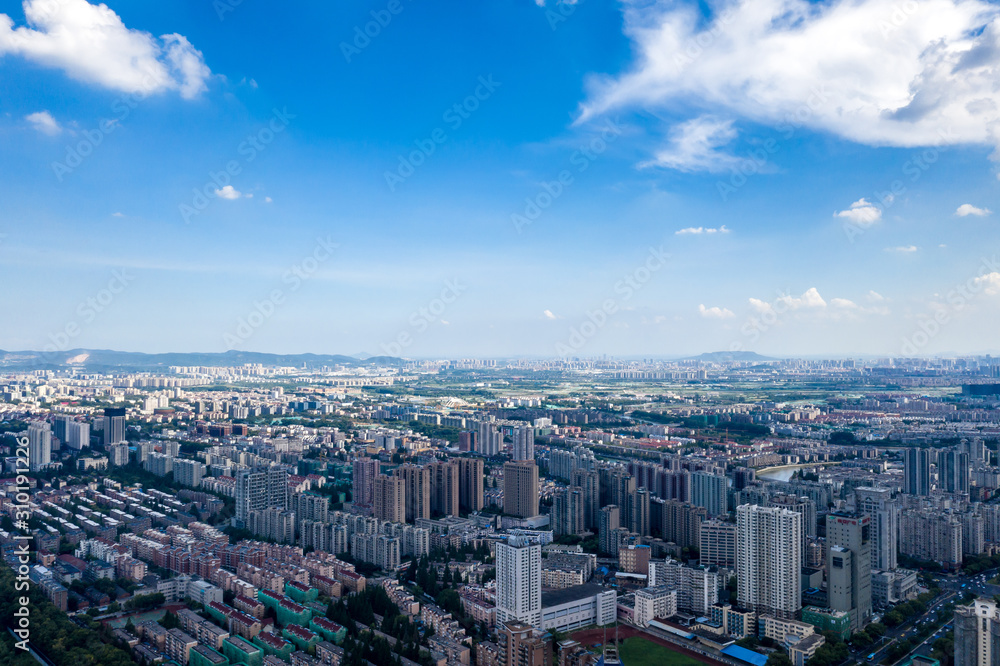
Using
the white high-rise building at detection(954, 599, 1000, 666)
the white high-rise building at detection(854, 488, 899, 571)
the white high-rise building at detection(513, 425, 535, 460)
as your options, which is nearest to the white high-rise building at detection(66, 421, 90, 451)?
the white high-rise building at detection(513, 425, 535, 460)

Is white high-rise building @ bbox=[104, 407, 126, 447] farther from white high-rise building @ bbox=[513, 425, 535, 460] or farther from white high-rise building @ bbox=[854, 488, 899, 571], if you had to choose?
white high-rise building @ bbox=[854, 488, 899, 571]

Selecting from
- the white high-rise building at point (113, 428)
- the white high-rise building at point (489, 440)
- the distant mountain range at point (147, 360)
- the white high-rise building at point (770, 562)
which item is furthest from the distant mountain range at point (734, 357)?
the white high-rise building at point (770, 562)

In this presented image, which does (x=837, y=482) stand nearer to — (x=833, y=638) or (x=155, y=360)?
(x=833, y=638)

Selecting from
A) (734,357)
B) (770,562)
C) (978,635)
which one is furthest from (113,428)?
(734,357)

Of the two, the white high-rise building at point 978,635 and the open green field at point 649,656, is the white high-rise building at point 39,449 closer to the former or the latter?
the open green field at point 649,656

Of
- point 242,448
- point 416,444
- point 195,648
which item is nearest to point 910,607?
point 195,648

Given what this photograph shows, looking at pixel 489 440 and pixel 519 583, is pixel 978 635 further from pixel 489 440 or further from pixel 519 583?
pixel 489 440
